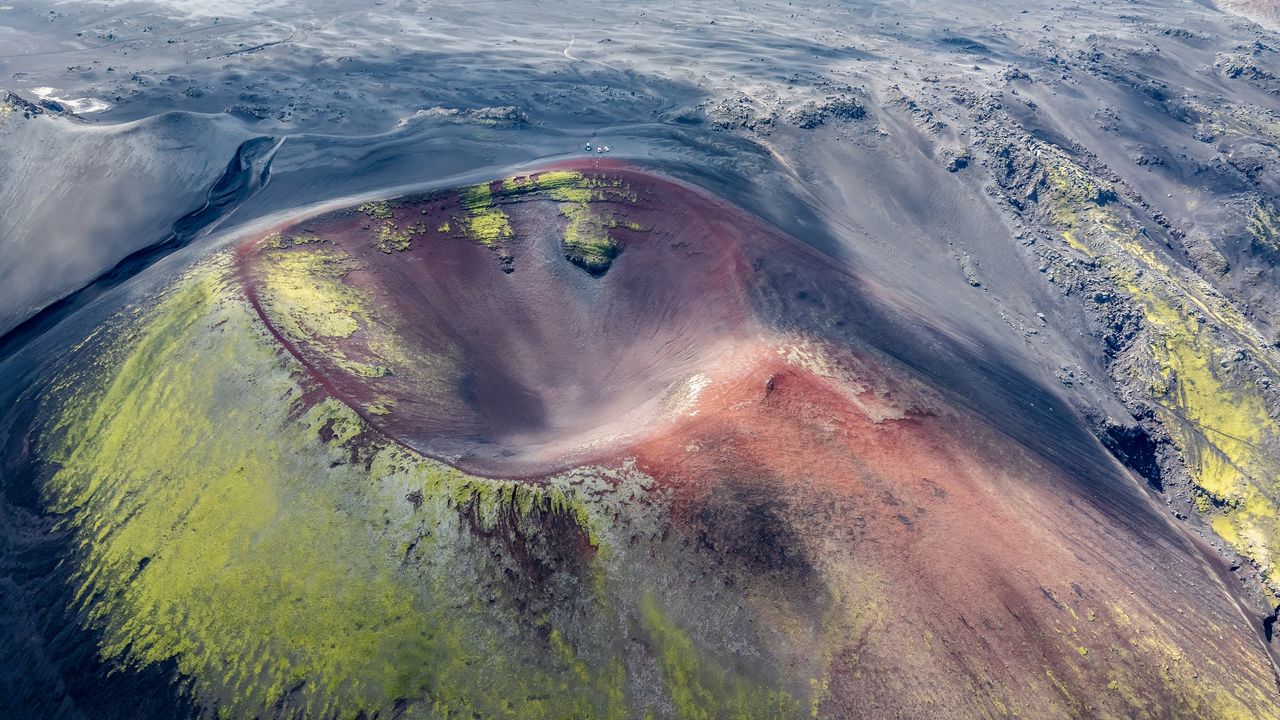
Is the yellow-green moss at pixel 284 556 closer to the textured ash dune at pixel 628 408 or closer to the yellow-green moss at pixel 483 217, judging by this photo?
the textured ash dune at pixel 628 408

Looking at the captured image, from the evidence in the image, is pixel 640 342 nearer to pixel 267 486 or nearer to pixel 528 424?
pixel 528 424

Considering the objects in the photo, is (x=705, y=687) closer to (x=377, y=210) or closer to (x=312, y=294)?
(x=312, y=294)

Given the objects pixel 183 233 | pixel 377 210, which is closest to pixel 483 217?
pixel 377 210

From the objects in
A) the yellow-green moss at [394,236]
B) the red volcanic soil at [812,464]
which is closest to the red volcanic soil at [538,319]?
the red volcanic soil at [812,464]

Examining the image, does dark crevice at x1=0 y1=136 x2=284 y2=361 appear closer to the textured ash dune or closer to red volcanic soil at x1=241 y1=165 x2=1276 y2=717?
the textured ash dune

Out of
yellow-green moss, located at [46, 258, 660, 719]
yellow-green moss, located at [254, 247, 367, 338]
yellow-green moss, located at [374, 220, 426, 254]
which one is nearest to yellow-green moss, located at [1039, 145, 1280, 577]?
yellow-green moss, located at [46, 258, 660, 719]

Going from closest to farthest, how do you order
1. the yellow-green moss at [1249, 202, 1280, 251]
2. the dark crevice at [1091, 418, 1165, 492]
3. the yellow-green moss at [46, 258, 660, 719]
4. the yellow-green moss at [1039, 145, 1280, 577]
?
the yellow-green moss at [46, 258, 660, 719], the yellow-green moss at [1039, 145, 1280, 577], the dark crevice at [1091, 418, 1165, 492], the yellow-green moss at [1249, 202, 1280, 251]

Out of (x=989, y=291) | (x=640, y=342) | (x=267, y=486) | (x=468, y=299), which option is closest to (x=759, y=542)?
(x=640, y=342)
